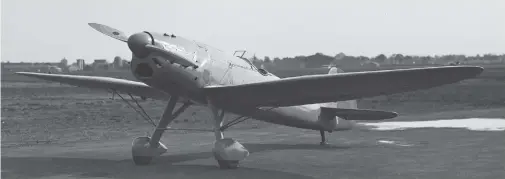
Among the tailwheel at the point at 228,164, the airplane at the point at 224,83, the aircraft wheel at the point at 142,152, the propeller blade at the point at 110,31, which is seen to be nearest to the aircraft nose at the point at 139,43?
the airplane at the point at 224,83

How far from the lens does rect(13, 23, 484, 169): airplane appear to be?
34.7 feet

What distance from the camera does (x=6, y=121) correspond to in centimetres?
2583

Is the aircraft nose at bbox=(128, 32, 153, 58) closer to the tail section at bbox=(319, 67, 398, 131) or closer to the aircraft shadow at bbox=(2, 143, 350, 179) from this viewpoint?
the aircraft shadow at bbox=(2, 143, 350, 179)

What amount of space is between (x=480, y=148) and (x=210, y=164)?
702 cm

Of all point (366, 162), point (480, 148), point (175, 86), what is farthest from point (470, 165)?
point (175, 86)

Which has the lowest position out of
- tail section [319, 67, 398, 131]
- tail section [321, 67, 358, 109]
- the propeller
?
tail section [319, 67, 398, 131]

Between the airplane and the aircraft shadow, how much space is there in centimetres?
40

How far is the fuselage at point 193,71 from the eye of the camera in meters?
11.7

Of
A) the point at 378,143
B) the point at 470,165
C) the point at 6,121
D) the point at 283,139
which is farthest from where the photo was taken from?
the point at 6,121

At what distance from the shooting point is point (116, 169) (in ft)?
41.0

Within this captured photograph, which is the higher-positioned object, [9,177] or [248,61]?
[248,61]

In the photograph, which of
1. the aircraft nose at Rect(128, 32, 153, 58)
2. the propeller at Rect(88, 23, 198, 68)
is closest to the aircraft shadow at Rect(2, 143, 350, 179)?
the propeller at Rect(88, 23, 198, 68)

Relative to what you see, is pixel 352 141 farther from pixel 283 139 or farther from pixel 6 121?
pixel 6 121

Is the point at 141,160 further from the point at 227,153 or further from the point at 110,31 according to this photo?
the point at 110,31
